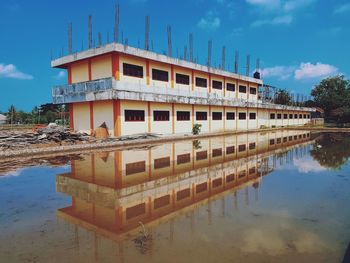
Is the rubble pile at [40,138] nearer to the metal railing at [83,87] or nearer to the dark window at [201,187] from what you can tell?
the metal railing at [83,87]

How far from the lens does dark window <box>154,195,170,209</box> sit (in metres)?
6.32

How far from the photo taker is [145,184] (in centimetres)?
825

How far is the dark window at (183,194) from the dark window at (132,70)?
54.3ft

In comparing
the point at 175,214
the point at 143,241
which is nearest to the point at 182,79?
the point at 175,214

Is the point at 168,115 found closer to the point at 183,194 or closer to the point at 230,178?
the point at 230,178

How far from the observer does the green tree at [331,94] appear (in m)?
59.9

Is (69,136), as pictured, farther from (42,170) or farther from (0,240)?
(0,240)

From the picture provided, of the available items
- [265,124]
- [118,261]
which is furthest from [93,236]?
[265,124]

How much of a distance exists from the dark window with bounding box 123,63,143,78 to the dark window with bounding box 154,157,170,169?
11535 mm

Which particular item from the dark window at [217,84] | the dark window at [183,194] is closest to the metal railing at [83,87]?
the dark window at [183,194]

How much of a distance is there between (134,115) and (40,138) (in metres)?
7.48

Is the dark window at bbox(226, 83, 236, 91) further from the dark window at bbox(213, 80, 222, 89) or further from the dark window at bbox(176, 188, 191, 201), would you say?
the dark window at bbox(176, 188, 191, 201)

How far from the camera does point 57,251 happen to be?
4246mm

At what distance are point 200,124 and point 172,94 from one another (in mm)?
5221
